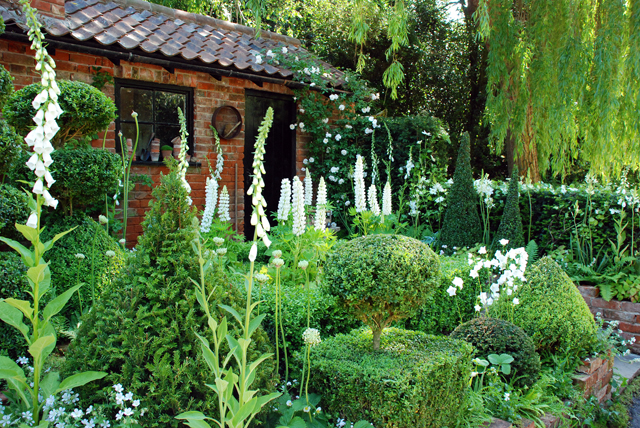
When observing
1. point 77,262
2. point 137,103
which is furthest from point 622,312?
point 137,103

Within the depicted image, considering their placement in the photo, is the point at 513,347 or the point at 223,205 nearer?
the point at 513,347

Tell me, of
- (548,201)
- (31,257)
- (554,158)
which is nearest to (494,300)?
(548,201)

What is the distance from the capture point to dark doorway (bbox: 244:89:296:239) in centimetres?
690

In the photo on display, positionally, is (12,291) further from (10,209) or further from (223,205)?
(223,205)

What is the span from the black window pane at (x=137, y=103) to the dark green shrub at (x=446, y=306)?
13.7ft

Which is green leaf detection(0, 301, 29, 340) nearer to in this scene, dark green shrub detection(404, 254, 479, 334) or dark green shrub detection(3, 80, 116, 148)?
dark green shrub detection(3, 80, 116, 148)

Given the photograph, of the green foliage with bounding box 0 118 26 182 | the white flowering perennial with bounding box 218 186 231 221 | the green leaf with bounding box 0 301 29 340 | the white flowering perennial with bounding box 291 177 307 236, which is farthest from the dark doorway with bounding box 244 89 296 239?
the green leaf with bounding box 0 301 29 340

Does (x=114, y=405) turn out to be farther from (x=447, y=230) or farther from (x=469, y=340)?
(x=447, y=230)

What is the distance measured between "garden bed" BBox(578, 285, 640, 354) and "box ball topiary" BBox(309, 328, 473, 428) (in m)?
3.10

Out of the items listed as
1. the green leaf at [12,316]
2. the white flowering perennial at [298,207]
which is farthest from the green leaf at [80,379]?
the white flowering perennial at [298,207]

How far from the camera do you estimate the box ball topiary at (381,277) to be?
2.21 meters

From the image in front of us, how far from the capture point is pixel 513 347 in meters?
2.93

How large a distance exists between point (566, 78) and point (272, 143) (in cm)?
462

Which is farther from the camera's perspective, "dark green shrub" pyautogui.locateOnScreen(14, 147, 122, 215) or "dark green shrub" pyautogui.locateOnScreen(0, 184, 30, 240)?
"dark green shrub" pyautogui.locateOnScreen(14, 147, 122, 215)
